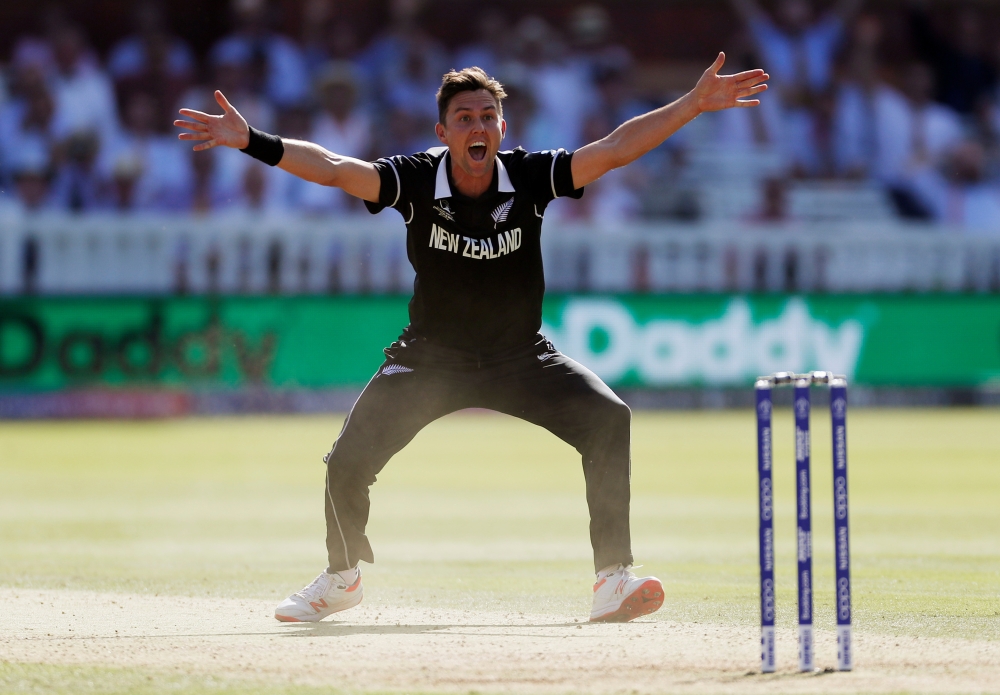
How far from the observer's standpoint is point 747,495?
39.9ft

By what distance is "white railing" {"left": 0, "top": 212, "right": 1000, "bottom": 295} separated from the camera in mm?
20156

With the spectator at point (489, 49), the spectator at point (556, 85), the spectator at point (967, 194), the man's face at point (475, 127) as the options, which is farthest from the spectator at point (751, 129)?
the man's face at point (475, 127)

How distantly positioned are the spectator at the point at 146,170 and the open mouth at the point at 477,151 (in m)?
15.6

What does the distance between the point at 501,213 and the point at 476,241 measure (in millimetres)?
159

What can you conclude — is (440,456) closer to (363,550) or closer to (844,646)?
(363,550)

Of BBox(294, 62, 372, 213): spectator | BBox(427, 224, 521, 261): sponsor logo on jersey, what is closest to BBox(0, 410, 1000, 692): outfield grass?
BBox(427, 224, 521, 261): sponsor logo on jersey

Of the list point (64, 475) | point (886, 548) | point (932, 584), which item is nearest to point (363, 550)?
point (932, 584)

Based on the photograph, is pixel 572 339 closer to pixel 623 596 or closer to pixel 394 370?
pixel 394 370

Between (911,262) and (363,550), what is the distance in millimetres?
16212

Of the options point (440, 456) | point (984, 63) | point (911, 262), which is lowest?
point (440, 456)

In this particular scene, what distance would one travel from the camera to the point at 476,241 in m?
6.45

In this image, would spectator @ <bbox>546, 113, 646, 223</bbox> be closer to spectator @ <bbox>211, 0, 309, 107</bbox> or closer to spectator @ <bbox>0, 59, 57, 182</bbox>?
spectator @ <bbox>211, 0, 309, 107</bbox>

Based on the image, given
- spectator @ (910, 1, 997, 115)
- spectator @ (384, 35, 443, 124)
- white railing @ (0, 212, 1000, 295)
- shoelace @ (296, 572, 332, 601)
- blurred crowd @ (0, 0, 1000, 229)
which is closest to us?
shoelace @ (296, 572, 332, 601)

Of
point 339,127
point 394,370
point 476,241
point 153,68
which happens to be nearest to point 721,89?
point 476,241
